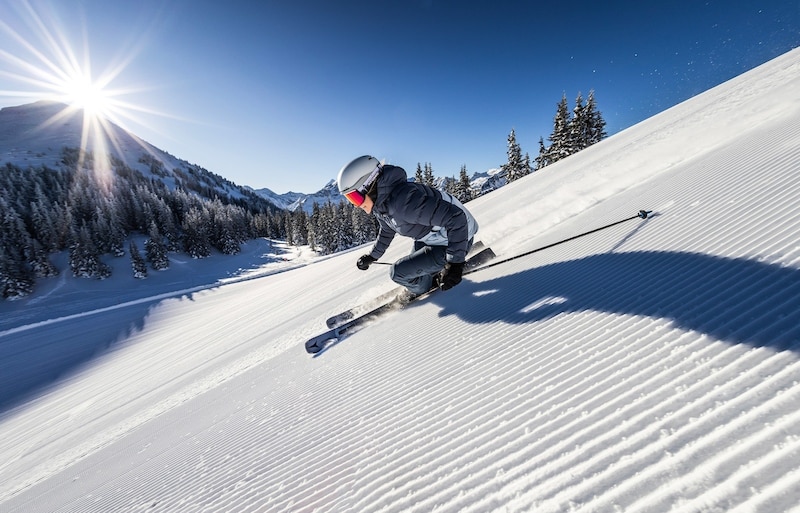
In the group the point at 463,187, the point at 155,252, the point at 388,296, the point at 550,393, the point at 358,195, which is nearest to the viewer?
the point at 550,393

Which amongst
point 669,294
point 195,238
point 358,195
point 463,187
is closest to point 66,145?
point 195,238

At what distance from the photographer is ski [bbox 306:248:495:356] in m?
5.35

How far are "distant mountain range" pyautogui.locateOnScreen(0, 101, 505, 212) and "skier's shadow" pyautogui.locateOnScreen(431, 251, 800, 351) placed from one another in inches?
3700

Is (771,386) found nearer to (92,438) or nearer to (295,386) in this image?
(295,386)

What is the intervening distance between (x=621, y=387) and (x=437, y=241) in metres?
3.46

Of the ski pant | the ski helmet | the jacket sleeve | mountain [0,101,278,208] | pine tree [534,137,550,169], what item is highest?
mountain [0,101,278,208]

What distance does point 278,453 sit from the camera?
2834 mm

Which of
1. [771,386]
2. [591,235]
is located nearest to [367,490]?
[771,386]

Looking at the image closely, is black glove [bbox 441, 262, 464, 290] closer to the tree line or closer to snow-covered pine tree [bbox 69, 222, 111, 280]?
the tree line

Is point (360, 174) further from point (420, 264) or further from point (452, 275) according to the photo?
point (452, 275)

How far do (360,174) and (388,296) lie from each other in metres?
2.94

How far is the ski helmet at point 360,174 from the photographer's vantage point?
13.7ft

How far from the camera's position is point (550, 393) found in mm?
2002

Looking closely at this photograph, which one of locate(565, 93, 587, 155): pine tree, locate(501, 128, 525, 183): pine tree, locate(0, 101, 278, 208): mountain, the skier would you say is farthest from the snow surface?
locate(0, 101, 278, 208): mountain
